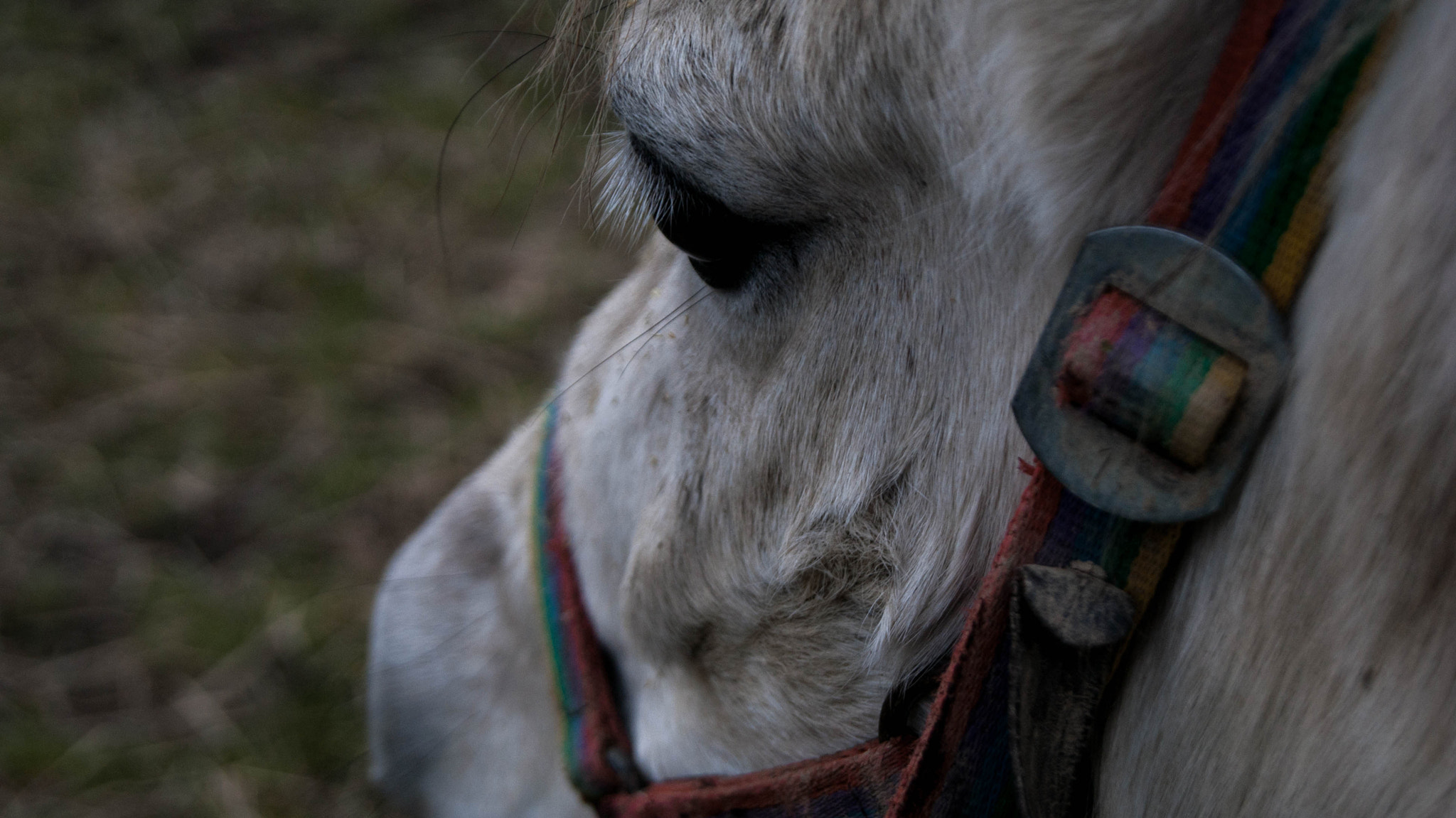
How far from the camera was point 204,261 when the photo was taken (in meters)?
2.74

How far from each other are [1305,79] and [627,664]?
763mm

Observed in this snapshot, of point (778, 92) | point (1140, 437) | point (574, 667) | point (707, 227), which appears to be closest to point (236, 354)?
point (574, 667)

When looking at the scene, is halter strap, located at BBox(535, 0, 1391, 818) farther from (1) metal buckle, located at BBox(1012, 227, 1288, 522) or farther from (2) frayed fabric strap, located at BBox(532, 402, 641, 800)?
(2) frayed fabric strap, located at BBox(532, 402, 641, 800)

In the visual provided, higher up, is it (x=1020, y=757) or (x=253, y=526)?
(x=1020, y=757)

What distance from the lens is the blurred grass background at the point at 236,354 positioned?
1.83 meters

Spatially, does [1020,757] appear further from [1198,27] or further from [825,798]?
[1198,27]

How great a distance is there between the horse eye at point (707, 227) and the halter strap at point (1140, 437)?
23cm

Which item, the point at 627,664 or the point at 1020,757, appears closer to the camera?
the point at 1020,757

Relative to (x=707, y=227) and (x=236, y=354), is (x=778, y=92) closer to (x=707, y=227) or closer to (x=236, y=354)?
(x=707, y=227)

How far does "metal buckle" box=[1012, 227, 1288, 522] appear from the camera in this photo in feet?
1.55

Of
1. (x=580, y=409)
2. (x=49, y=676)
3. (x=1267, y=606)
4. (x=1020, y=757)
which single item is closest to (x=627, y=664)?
(x=580, y=409)

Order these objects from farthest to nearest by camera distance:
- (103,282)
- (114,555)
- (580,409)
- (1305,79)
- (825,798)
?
(103,282), (114,555), (580,409), (825,798), (1305,79)

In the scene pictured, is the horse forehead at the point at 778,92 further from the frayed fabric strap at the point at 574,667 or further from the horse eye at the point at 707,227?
the frayed fabric strap at the point at 574,667

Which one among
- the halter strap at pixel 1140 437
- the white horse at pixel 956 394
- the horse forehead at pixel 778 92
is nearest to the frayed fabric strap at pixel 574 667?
the white horse at pixel 956 394
